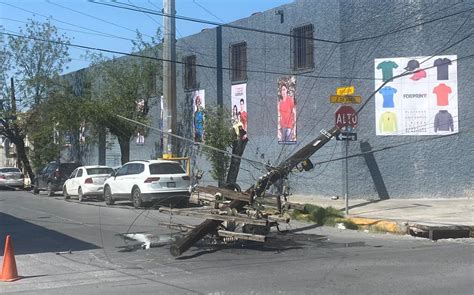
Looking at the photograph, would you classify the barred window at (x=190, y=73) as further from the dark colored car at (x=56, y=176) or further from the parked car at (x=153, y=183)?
the parked car at (x=153, y=183)

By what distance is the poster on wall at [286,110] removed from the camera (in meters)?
22.0

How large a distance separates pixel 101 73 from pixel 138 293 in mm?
23715

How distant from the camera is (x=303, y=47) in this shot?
71.8ft

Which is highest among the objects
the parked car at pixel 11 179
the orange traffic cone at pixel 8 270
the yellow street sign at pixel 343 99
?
the yellow street sign at pixel 343 99

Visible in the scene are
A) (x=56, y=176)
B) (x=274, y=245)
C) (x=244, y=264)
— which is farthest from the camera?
(x=56, y=176)

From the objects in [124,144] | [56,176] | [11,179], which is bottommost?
[11,179]

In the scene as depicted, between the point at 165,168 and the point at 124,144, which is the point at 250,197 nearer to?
the point at 165,168

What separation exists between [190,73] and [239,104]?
467 cm

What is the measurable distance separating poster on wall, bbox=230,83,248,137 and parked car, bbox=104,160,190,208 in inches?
178

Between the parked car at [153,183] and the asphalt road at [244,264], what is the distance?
4.51 m

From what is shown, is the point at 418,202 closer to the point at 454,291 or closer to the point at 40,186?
the point at 454,291

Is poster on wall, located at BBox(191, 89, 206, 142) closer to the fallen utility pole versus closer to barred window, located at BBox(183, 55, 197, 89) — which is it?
barred window, located at BBox(183, 55, 197, 89)

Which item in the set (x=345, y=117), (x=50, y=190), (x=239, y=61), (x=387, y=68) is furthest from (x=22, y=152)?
(x=345, y=117)

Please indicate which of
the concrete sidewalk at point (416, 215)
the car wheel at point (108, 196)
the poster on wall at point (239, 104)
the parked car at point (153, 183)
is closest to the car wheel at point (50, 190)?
the car wheel at point (108, 196)
